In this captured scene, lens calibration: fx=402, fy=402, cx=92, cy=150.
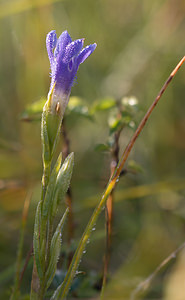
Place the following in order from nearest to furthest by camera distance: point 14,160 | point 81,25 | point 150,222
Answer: point 150,222 → point 14,160 → point 81,25

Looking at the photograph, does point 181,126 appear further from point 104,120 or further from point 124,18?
point 124,18

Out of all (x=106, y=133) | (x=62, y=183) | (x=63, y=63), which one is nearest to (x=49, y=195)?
(x=62, y=183)

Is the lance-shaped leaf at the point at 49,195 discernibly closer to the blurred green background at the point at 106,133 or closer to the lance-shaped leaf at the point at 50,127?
the lance-shaped leaf at the point at 50,127

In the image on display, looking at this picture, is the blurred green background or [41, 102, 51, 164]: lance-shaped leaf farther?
the blurred green background

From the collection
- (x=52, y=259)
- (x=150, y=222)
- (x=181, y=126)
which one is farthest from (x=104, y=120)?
(x=52, y=259)

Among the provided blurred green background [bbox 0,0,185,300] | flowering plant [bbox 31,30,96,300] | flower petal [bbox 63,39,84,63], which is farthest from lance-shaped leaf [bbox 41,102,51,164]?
blurred green background [bbox 0,0,185,300]

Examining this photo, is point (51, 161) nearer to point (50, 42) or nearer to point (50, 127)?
point (50, 127)

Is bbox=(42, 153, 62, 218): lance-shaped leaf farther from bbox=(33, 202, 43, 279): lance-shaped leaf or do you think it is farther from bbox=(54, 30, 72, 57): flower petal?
bbox=(54, 30, 72, 57): flower petal
